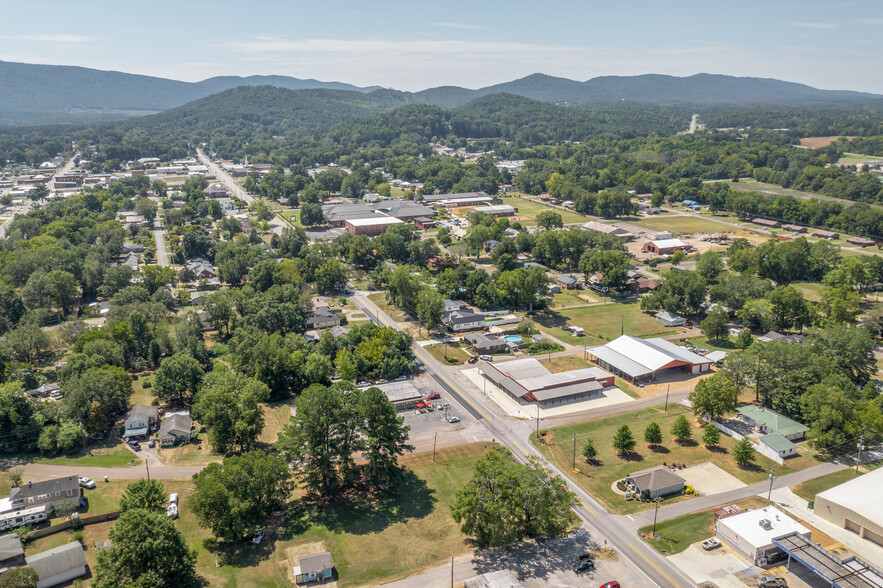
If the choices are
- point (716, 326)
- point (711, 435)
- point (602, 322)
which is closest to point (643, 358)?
point (716, 326)

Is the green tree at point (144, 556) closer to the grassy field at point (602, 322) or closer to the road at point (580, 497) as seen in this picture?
the road at point (580, 497)

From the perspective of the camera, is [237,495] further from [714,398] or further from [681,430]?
[714,398]

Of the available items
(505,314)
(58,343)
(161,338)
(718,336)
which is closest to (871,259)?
→ (718,336)

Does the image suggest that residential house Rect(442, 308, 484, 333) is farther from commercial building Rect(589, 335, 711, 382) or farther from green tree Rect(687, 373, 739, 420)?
green tree Rect(687, 373, 739, 420)

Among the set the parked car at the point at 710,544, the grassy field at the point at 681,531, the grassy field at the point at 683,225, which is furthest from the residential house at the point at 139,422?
the grassy field at the point at 683,225

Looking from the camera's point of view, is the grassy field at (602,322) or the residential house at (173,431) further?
the grassy field at (602,322)

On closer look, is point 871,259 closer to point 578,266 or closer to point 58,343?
point 578,266
